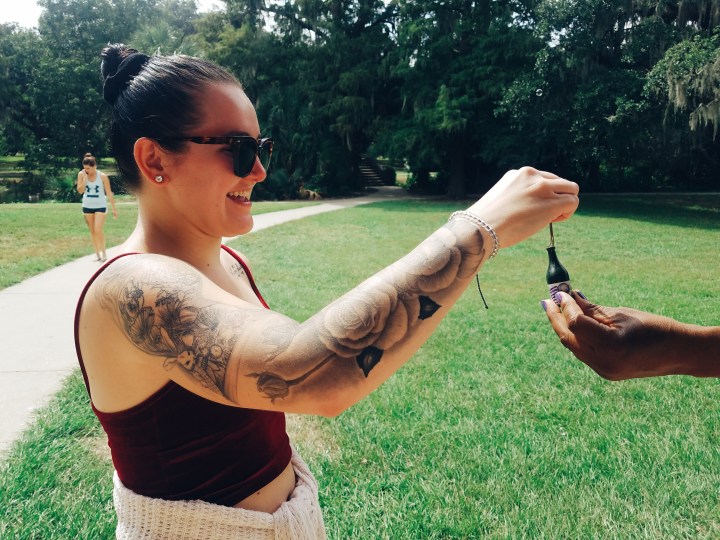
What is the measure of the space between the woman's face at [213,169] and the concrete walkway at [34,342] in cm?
119

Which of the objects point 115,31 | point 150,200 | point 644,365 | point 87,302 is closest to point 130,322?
point 87,302

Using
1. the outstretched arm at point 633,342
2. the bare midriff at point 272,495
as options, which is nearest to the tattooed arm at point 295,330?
the bare midriff at point 272,495

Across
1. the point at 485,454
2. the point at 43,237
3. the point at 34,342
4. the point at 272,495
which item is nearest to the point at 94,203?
the point at 43,237

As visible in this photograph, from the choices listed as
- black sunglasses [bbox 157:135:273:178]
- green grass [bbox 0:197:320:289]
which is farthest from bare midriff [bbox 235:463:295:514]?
green grass [bbox 0:197:320:289]

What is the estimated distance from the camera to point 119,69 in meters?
1.43

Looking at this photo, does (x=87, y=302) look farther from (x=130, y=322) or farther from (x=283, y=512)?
(x=283, y=512)

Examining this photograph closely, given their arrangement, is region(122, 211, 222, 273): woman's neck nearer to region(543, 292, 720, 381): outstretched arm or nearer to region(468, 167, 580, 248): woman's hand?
region(468, 167, 580, 248): woman's hand

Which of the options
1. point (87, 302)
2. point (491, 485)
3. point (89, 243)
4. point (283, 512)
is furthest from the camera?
point (89, 243)

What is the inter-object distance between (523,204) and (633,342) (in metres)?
0.95

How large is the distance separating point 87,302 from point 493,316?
5880mm

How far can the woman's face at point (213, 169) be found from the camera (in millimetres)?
1355

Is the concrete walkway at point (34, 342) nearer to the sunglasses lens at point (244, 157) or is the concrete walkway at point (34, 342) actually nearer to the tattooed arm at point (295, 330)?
the sunglasses lens at point (244, 157)

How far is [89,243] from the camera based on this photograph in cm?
1194

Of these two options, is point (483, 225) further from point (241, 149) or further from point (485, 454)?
point (485, 454)
